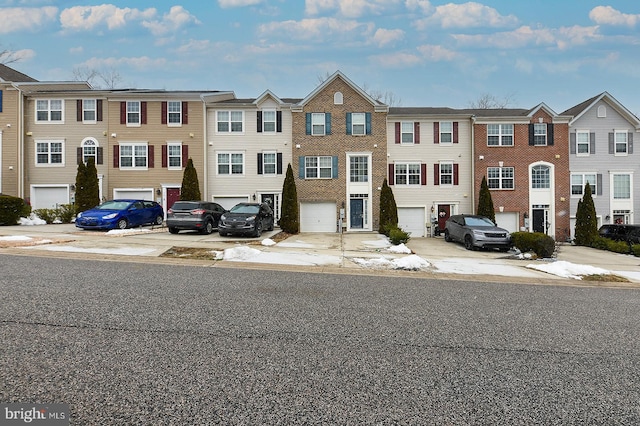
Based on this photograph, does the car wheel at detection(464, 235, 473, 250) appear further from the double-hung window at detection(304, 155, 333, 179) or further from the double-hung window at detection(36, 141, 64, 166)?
the double-hung window at detection(36, 141, 64, 166)

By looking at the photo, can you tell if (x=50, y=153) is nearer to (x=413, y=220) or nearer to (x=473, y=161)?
(x=413, y=220)

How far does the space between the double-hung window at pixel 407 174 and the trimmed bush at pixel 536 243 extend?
10.5 metres

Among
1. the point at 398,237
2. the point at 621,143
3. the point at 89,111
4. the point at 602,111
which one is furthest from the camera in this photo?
the point at 621,143

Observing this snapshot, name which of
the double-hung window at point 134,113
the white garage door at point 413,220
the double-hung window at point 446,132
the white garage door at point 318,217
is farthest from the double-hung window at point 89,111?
the double-hung window at point 446,132

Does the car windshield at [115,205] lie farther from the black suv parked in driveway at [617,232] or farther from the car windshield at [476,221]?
the black suv parked in driveway at [617,232]

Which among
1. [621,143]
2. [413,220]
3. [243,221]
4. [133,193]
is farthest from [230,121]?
[621,143]

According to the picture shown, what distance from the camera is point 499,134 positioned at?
29375 mm

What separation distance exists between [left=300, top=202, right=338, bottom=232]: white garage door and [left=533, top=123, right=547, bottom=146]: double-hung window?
14417 millimetres

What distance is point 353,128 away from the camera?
28750mm

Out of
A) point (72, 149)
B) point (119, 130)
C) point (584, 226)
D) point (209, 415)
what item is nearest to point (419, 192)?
point (584, 226)

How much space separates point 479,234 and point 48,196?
86.7ft

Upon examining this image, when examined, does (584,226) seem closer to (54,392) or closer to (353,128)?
(353,128)

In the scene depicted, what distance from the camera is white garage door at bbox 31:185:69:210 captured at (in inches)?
1109

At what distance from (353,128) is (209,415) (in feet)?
87.6
